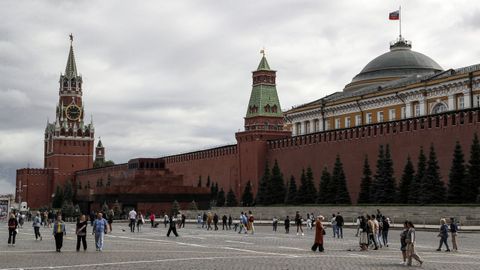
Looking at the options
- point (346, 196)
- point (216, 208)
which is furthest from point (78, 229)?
point (216, 208)

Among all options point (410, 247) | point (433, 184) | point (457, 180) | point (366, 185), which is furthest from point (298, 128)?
point (410, 247)

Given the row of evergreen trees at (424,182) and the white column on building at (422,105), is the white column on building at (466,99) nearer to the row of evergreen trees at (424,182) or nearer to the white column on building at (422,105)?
the white column on building at (422,105)

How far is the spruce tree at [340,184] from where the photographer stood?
4216 centimetres

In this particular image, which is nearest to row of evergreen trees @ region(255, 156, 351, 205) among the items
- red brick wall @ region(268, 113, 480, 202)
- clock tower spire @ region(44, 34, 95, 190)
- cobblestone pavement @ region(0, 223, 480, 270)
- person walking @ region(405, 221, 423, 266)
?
red brick wall @ region(268, 113, 480, 202)

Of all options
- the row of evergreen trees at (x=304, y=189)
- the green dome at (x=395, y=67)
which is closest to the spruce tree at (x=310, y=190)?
the row of evergreen trees at (x=304, y=189)

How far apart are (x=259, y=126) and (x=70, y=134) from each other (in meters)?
50.6

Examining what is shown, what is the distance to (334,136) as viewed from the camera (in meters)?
46.7

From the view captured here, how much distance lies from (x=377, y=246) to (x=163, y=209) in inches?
1720

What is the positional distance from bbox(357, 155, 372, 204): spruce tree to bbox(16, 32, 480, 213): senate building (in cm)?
146

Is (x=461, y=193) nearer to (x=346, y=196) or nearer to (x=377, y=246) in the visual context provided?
(x=346, y=196)

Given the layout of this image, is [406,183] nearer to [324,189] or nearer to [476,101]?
[324,189]

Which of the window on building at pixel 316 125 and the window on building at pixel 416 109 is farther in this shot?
the window on building at pixel 316 125

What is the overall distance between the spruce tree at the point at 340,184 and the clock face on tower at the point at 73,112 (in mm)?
63622

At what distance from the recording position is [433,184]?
35.2m
